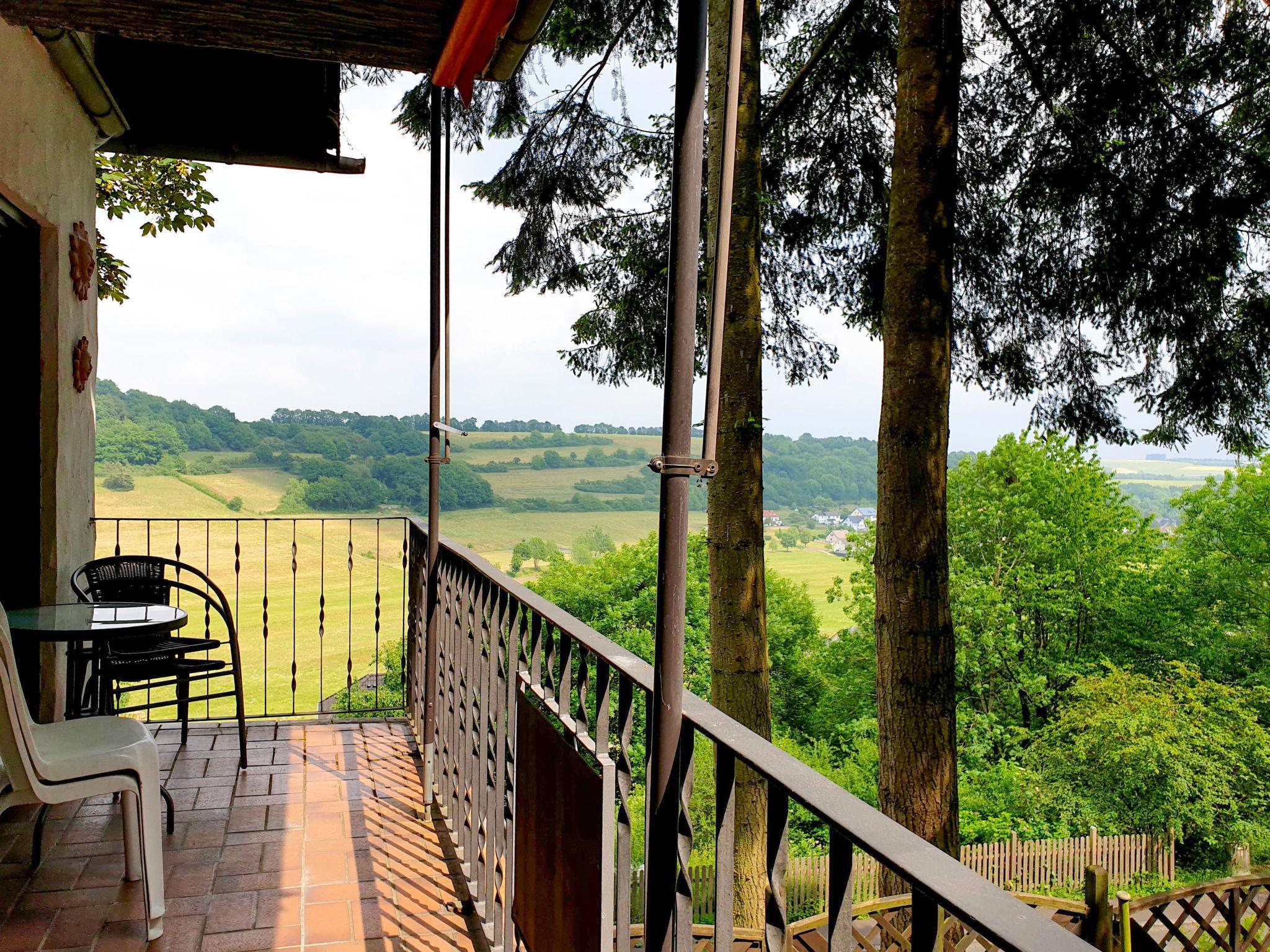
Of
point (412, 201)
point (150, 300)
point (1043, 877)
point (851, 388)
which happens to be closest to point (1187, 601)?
point (1043, 877)

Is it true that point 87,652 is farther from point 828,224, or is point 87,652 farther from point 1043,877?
point 1043,877

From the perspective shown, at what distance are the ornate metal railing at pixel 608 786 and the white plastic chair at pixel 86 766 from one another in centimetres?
77

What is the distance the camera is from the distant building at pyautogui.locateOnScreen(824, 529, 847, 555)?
79.5 ft

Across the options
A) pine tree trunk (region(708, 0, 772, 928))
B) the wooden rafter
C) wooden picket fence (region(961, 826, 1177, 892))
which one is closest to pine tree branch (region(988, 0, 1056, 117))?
pine tree trunk (region(708, 0, 772, 928))

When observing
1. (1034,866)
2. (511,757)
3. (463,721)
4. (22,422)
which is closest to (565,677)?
(511,757)

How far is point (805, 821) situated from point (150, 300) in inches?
1199

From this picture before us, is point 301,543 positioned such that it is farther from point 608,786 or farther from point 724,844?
point 724,844

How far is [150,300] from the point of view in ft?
115

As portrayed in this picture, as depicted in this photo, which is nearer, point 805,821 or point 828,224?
point 828,224

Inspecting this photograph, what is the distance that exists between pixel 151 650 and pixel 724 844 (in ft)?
10.3

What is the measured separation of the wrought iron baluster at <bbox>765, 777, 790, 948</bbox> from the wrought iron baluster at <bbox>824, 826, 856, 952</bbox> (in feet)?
0.24

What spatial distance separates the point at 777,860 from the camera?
2.85 ft

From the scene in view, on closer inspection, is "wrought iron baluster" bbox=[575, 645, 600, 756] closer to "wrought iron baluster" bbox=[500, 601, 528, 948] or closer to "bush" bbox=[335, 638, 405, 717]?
"wrought iron baluster" bbox=[500, 601, 528, 948]

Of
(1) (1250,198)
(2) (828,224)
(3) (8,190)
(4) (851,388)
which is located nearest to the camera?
(3) (8,190)
